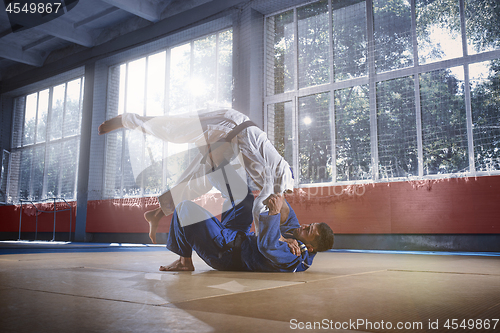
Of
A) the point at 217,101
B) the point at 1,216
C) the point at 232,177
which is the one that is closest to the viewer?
the point at 232,177

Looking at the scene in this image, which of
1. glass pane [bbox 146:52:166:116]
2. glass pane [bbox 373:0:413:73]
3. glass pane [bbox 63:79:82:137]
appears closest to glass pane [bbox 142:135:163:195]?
glass pane [bbox 146:52:166:116]

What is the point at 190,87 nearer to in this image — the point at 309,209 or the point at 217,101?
the point at 217,101

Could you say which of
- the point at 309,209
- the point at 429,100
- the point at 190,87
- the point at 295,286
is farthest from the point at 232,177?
the point at 190,87

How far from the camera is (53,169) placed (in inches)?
402

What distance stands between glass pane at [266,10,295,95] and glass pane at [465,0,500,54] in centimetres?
273

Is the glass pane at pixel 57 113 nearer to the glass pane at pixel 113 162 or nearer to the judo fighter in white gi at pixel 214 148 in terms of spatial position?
the glass pane at pixel 113 162

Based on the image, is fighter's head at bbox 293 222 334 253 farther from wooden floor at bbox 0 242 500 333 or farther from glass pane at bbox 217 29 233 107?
glass pane at bbox 217 29 233 107

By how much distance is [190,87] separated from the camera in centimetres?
806

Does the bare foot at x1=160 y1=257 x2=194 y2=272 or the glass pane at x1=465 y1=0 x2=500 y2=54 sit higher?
the glass pane at x1=465 y1=0 x2=500 y2=54

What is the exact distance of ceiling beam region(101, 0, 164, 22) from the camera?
7512mm

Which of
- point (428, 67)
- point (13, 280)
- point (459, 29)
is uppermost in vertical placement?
point (459, 29)

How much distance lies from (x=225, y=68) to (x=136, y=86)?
2.52m

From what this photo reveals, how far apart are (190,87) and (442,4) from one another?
4717 mm

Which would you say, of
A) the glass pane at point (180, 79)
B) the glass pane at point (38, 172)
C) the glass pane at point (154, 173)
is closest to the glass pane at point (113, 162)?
the glass pane at point (154, 173)
